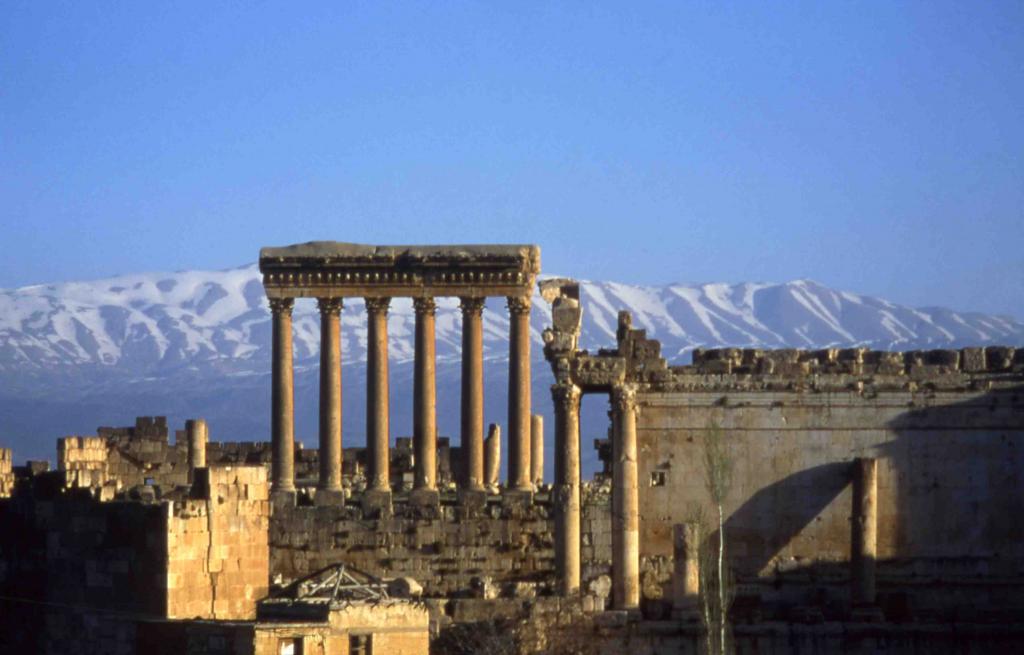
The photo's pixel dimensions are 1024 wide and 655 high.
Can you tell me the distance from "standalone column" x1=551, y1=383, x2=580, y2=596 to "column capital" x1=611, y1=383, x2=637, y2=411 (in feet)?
2.85

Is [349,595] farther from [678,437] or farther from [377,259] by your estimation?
[377,259]

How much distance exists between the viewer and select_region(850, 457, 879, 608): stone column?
6112 centimetres

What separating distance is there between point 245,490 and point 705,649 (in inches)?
381

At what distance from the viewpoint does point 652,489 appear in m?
63.2

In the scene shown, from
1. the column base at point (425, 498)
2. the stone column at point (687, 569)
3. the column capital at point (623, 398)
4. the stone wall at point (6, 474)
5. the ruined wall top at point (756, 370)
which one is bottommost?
the stone column at point (687, 569)

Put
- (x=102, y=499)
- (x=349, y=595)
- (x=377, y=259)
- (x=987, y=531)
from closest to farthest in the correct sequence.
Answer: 1. (x=349, y=595)
2. (x=102, y=499)
3. (x=987, y=531)
4. (x=377, y=259)

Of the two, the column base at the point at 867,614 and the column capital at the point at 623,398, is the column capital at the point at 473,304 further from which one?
the column base at the point at 867,614

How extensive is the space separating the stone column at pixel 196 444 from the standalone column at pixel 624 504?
1932 centimetres

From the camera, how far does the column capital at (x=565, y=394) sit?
2452 inches

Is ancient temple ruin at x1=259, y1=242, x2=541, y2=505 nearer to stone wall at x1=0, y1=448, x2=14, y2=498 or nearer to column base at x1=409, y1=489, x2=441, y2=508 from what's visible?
column base at x1=409, y1=489, x2=441, y2=508

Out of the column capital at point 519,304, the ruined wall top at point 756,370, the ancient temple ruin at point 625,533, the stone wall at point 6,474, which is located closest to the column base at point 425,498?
the ancient temple ruin at point 625,533

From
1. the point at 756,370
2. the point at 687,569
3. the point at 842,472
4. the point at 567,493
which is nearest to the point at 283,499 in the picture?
the point at 567,493

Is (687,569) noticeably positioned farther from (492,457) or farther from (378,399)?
(492,457)

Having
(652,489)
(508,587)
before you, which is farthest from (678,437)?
(508,587)
